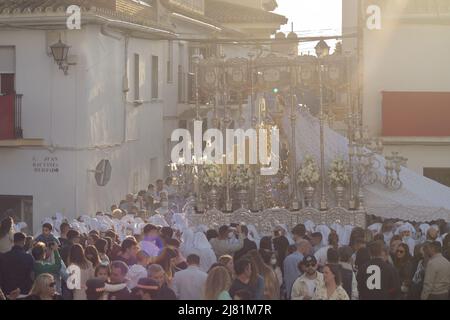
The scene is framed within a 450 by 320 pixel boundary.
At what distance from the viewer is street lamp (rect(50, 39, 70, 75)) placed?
59.3 ft

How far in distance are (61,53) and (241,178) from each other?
4.53 metres

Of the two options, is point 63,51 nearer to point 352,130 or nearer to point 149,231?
point 352,130

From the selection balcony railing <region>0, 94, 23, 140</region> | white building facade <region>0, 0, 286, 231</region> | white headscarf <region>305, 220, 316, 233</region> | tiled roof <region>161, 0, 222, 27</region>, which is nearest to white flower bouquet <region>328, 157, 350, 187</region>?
white headscarf <region>305, 220, 316, 233</region>

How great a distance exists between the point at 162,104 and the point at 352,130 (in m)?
10.0

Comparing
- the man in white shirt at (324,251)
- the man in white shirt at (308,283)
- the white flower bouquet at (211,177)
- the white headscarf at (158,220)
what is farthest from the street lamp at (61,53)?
the man in white shirt at (308,283)

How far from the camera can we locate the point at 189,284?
30.6 feet

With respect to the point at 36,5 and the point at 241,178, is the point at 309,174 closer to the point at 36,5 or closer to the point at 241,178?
the point at 241,178

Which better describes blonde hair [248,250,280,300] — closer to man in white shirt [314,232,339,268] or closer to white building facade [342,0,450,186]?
man in white shirt [314,232,339,268]

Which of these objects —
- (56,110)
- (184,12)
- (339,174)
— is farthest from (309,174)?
(184,12)

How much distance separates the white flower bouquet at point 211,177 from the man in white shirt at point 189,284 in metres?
6.55

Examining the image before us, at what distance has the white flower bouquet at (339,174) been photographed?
15.7 m

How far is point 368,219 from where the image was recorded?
1588 cm

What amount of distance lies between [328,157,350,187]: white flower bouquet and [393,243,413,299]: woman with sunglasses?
426 centimetres
